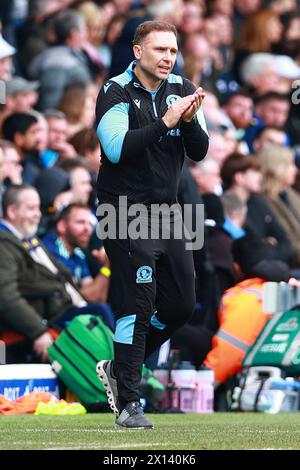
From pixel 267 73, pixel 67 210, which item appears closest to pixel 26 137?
pixel 67 210

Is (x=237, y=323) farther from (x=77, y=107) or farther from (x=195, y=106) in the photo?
(x=195, y=106)

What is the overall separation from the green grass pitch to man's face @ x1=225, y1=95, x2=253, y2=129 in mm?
7294

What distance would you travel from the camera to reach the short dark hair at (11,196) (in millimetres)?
11445

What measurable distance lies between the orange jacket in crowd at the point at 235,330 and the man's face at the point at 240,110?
582cm

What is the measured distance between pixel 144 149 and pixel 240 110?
373 inches

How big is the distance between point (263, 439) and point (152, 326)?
3.64 feet

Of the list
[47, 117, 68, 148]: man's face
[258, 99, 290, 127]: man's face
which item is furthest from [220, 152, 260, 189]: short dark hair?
[258, 99, 290, 127]: man's face

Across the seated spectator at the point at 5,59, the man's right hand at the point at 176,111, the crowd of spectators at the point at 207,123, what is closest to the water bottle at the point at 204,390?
the crowd of spectators at the point at 207,123

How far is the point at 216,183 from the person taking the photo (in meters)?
12.7

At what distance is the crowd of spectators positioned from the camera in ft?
38.8

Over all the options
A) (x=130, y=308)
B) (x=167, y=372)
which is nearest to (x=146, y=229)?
(x=130, y=308)

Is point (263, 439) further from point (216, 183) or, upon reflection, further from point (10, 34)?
point (10, 34)

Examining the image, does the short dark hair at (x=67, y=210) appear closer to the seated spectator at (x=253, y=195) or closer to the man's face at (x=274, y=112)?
the seated spectator at (x=253, y=195)

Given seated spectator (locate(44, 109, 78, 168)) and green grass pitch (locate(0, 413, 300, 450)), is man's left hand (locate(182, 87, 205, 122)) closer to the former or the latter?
green grass pitch (locate(0, 413, 300, 450))
